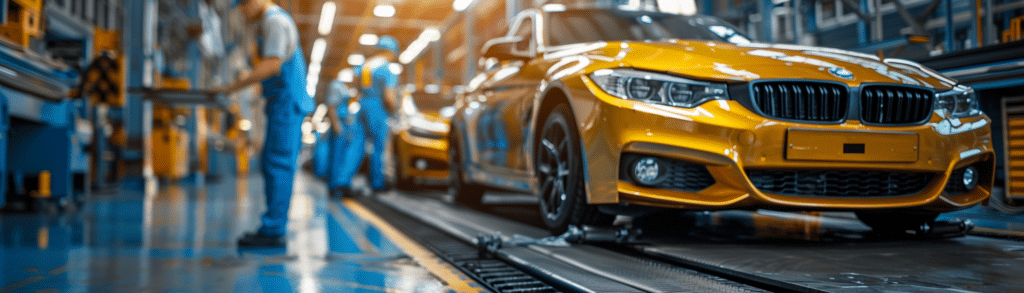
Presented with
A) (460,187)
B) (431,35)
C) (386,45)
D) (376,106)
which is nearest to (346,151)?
(376,106)

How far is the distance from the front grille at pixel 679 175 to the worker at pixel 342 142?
224 inches

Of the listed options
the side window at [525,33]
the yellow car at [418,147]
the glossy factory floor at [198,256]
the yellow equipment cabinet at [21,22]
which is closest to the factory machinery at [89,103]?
the yellow equipment cabinet at [21,22]

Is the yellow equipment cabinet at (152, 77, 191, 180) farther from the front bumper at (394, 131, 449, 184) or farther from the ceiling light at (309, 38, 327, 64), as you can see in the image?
the ceiling light at (309, 38, 327, 64)

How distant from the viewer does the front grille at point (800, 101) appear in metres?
3.25

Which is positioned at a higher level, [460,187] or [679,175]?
[679,175]

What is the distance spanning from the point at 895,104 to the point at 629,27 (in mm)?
1726

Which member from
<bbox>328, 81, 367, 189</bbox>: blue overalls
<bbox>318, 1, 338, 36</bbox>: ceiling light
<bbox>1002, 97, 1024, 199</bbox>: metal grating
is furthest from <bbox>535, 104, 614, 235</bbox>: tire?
<bbox>318, 1, 338, 36</bbox>: ceiling light

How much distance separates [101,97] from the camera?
8812 mm

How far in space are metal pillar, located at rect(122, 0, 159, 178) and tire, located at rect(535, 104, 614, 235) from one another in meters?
8.25

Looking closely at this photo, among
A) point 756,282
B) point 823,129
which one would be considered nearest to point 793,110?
point 823,129

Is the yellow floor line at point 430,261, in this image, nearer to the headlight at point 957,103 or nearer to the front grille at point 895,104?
the front grille at point 895,104

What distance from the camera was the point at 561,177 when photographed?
386cm

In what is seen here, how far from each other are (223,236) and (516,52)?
1.93 meters

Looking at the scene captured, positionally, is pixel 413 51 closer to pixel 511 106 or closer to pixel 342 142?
pixel 342 142
